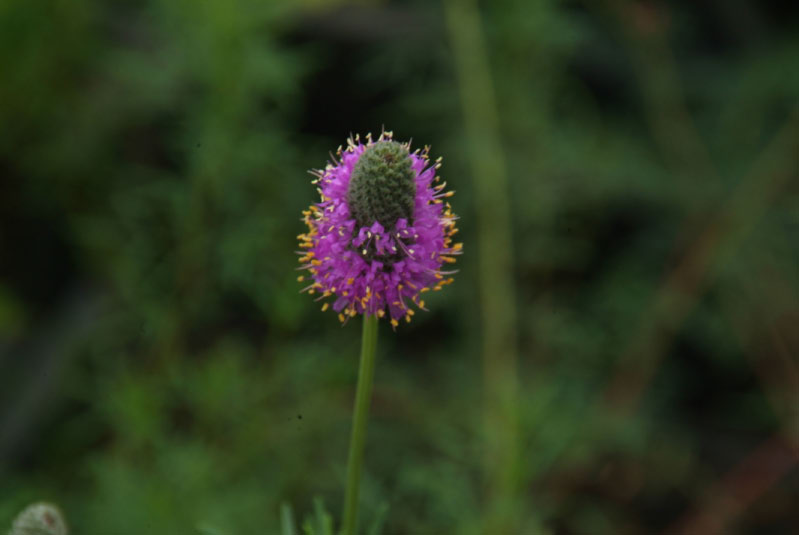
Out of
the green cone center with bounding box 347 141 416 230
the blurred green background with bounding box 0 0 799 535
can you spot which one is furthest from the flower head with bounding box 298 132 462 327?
the blurred green background with bounding box 0 0 799 535

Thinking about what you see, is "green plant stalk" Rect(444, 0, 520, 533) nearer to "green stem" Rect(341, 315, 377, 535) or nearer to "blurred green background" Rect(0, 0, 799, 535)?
"blurred green background" Rect(0, 0, 799, 535)

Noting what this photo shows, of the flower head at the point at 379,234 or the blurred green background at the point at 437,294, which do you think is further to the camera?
the blurred green background at the point at 437,294

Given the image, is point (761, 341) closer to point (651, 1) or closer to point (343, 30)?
point (651, 1)

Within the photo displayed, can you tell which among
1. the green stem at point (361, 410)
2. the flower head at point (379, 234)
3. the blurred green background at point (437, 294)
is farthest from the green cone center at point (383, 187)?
the blurred green background at point (437, 294)

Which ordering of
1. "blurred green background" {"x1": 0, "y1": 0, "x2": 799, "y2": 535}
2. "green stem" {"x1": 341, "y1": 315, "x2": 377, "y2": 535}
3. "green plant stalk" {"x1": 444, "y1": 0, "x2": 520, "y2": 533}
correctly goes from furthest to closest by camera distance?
"blurred green background" {"x1": 0, "y1": 0, "x2": 799, "y2": 535} → "green plant stalk" {"x1": 444, "y1": 0, "x2": 520, "y2": 533} → "green stem" {"x1": 341, "y1": 315, "x2": 377, "y2": 535}

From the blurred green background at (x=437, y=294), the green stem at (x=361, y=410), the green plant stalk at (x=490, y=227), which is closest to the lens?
the green stem at (x=361, y=410)

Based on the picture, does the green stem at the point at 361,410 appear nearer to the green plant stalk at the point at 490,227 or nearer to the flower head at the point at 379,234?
the flower head at the point at 379,234
